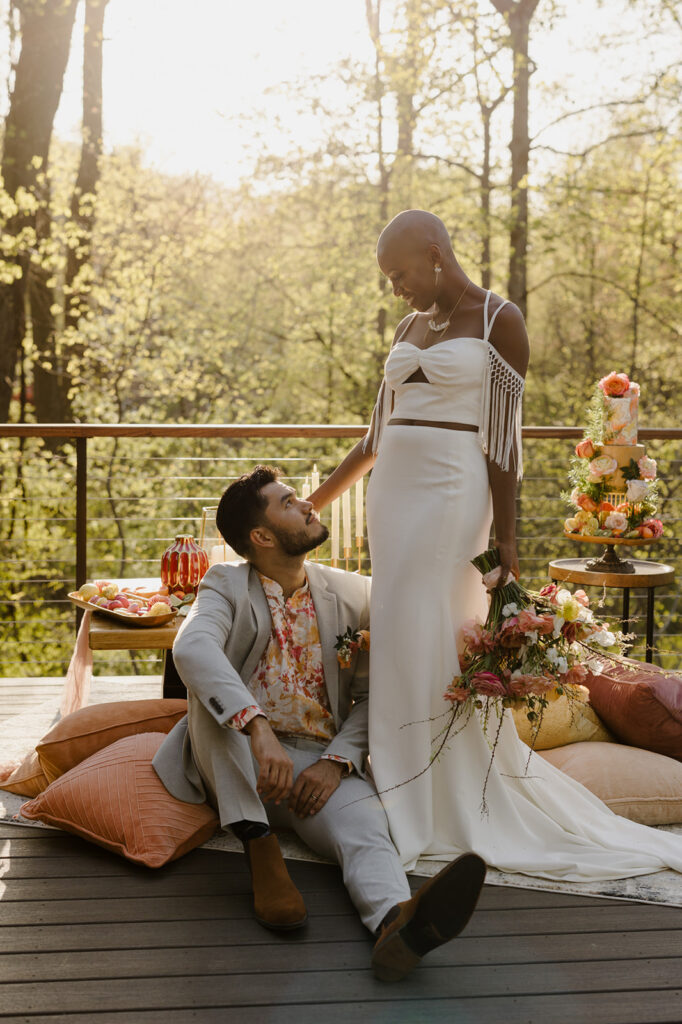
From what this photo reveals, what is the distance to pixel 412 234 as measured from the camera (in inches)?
95.3

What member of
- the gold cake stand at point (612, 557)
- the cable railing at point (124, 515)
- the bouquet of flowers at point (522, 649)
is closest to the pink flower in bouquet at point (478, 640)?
the bouquet of flowers at point (522, 649)

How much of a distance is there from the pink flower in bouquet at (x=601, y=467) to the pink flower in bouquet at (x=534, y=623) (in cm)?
165

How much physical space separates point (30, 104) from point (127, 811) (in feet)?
25.7

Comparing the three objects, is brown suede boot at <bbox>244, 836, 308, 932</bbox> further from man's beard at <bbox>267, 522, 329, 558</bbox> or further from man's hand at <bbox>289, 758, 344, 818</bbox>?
man's beard at <bbox>267, 522, 329, 558</bbox>

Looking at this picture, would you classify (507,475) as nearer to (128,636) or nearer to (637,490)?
(128,636)

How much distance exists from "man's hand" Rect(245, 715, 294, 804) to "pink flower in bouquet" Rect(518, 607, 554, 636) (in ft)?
2.12

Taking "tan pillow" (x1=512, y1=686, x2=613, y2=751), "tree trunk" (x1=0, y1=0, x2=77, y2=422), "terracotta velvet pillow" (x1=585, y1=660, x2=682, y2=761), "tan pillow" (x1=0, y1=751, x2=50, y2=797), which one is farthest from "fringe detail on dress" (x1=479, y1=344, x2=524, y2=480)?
"tree trunk" (x1=0, y1=0, x2=77, y2=422)

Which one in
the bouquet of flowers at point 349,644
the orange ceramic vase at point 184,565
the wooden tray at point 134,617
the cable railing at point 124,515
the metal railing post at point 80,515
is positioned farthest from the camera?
the cable railing at point 124,515

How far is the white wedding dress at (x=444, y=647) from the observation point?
2459mm

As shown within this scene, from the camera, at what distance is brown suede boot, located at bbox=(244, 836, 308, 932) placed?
6.81ft

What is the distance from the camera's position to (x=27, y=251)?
9.91 metres

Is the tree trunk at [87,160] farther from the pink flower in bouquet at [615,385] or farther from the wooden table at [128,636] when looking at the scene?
the wooden table at [128,636]

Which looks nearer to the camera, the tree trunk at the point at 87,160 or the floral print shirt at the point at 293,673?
the floral print shirt at the point at 293,673

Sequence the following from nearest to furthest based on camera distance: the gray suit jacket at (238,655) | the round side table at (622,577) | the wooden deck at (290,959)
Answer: the wooden deck at (290,959), the gray suit jacket at (238,655), the round side table at (622,577)
